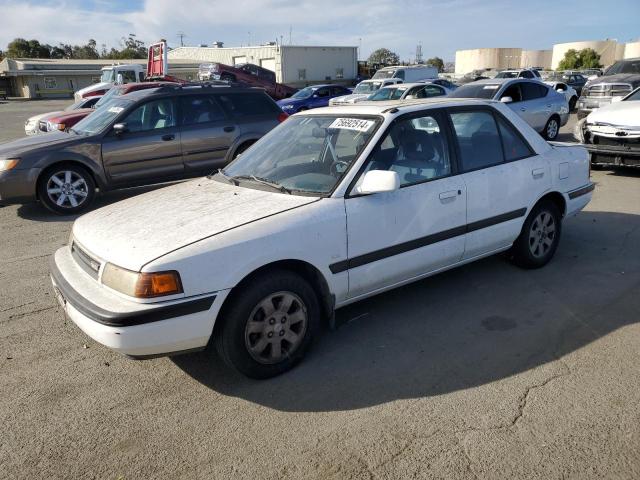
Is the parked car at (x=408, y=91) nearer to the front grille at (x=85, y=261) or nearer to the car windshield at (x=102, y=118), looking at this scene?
the car windshield at (x=102, y=118)

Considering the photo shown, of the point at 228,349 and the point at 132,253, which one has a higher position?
the point at 132,253

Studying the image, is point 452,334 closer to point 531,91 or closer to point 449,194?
point 449,194

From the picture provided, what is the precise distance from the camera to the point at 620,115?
8.34m

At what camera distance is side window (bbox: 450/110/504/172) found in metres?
4.15

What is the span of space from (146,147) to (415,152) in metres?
5.11

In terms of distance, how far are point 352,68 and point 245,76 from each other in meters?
21.6

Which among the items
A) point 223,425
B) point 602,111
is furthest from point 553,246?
point 602,111

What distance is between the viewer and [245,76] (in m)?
28.0

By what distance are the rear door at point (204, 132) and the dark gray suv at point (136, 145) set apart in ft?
0.05

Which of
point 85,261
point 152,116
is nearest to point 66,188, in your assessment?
point 152,116

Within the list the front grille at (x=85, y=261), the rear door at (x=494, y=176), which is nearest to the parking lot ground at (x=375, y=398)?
the rear door at (x=494, y=176)

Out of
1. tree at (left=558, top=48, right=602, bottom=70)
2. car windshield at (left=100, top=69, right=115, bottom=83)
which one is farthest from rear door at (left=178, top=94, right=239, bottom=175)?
tree at (left=558, top=48, right=602, bottom=70)

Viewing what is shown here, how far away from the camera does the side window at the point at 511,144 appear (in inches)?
176

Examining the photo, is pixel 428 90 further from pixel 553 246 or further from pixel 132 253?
pixel 132 253
